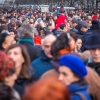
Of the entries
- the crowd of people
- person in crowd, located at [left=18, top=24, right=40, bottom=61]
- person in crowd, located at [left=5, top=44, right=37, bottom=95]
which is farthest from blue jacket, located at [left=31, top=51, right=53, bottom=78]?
person in crowd, located at [left=18, top=24, right=40, bottom=61]

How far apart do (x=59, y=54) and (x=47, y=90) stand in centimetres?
202

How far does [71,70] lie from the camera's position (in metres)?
3.37

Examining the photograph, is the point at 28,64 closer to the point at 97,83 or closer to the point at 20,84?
the point at 20,84

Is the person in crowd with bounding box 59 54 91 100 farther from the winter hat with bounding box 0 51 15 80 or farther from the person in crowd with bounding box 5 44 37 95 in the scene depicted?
the person in crowd with bounding box 5 44 37 95

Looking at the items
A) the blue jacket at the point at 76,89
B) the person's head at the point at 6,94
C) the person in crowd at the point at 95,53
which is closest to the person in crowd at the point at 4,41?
the person in crowd at the point at 95,53

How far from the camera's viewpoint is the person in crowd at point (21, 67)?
4065 millimetres

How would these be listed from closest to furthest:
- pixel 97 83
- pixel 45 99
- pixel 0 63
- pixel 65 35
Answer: pixel 45 99
pixel 0 63
pixel 97 83
pixel 65 35

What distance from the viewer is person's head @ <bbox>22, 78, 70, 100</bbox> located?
7.23 feet

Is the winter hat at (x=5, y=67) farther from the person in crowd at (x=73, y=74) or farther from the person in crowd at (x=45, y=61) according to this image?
the person in crowd at (x=45, y=61)

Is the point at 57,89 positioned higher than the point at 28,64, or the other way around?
the point at 57,89

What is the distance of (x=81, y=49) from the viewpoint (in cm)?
727

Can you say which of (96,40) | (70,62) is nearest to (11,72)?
(70,62)

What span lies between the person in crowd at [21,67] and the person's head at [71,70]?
747 mm

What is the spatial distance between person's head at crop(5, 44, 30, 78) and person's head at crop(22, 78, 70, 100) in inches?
69.5
